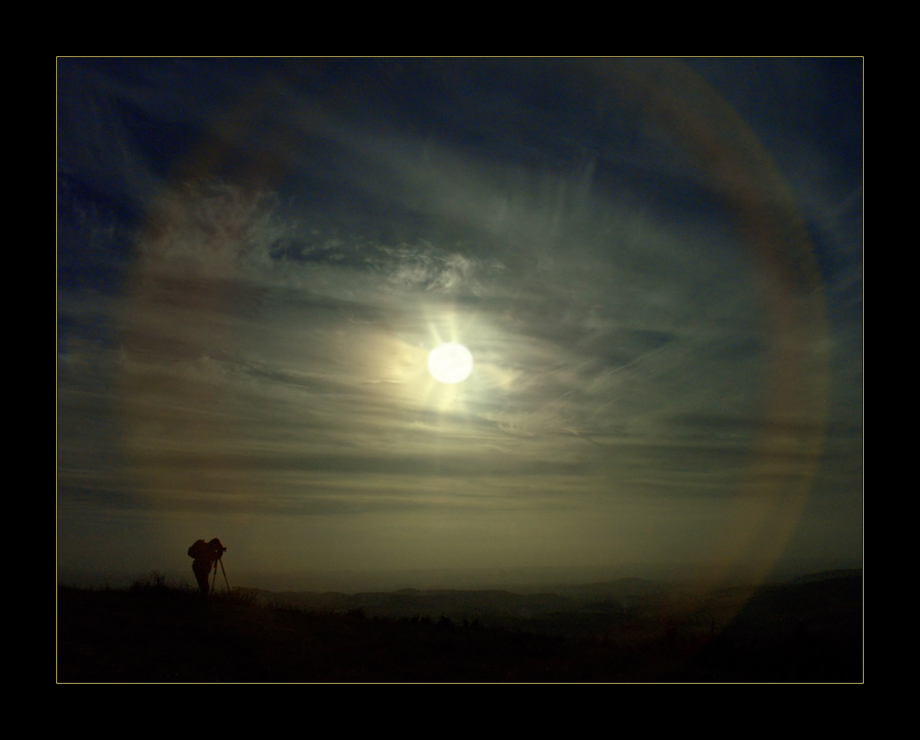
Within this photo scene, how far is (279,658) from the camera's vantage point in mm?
14445

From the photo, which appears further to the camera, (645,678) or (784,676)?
(784,676)

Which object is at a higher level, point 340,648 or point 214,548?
point 214,548

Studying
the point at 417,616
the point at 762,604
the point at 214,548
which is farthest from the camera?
the point at 762,604

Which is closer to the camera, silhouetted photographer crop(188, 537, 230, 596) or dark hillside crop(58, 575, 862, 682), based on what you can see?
dark hillside crop(58, 575, 862, 682)

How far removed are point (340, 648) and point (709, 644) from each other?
33.4 feet

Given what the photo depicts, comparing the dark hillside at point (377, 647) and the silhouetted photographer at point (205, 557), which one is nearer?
the dark hillside at point (377, 647)

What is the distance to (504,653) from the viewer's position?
16.0m

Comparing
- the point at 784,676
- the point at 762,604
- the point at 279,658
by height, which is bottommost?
the point at 762,604

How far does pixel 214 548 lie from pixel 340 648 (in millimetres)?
7812

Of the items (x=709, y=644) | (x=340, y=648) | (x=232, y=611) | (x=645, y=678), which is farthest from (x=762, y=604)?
(x=232, y=611)

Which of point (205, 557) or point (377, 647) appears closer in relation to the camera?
point (377, 647)
